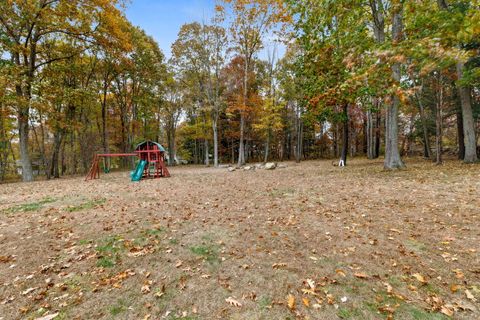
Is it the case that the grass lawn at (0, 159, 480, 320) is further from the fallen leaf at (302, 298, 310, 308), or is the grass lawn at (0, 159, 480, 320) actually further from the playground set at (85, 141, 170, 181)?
the playground set at (85, 141, 170, 181)

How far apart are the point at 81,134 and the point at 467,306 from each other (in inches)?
1086

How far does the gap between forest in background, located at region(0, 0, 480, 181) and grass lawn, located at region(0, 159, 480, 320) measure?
2405mm

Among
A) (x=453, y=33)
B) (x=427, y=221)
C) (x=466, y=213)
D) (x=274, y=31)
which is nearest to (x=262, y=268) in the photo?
(x=427, y=221)

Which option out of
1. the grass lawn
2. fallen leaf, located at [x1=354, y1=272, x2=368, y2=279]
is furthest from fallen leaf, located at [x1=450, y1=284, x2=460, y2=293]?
fallen leaf, located at [x1=354, y1=272, x2=368, y2=279]

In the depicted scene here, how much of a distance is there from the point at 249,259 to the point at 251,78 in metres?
23.2

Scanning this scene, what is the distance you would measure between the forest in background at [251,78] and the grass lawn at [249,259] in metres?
2.40

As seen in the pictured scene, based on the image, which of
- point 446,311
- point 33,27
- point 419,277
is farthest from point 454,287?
point 33,27

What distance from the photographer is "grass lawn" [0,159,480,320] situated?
7.94 ft

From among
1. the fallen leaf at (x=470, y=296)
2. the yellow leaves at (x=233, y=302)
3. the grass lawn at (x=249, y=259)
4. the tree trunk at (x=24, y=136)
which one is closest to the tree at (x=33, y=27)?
the tree trunk at (x=24, y=136)

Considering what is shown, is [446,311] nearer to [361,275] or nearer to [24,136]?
[361,275]

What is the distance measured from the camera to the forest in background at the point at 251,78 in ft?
13.9

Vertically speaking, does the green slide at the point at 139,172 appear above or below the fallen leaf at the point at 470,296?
above

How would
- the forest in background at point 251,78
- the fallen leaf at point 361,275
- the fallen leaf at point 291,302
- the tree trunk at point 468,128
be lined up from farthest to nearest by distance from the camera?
the tree trunk at point 468,128 → the forest in background at point 251,78 → the fallen leaf at point 361,275 → the fallen leaf at point 291,302

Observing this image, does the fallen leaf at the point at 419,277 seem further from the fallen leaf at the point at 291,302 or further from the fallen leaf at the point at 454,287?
the fallen leaf at the point at 291,302
